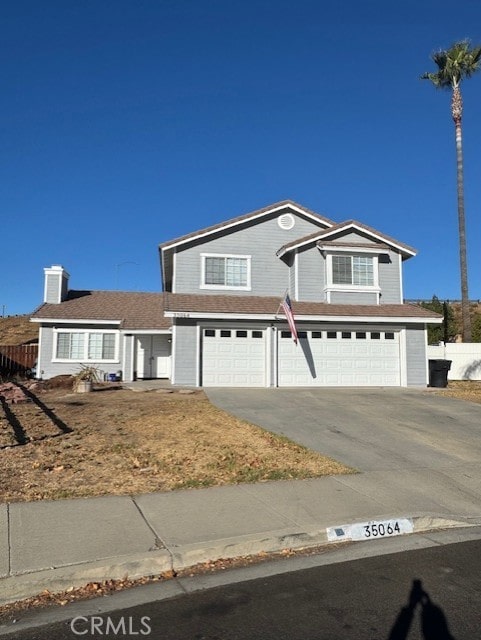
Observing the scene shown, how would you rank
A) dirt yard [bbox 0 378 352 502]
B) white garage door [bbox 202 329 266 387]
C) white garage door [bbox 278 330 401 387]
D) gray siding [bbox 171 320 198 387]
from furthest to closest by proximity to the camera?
1. white garage door [bbox 278 330 401 387]
2. white garage door [bbox 202 329 266 387]
3. gray siding [bbox 171 320 198 387]
4. dirt yard [bbox 0 378 352 502]

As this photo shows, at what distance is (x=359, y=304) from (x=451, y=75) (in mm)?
17036

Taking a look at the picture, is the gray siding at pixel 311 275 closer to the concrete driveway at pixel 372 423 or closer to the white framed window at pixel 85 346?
the concrete driveway at pixel 372 423

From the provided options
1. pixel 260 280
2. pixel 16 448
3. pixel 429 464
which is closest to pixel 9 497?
pixel 16 448

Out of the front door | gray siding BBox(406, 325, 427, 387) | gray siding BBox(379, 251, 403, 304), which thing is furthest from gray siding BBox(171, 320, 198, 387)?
gray siding BBox(379, 251, 403, 304)

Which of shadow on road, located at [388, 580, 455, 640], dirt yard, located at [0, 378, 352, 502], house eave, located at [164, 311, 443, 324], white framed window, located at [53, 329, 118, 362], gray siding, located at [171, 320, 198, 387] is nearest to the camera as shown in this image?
shadow on road, located at [388, 580, 455, 640]

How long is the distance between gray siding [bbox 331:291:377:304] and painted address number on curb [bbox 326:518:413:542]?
614 inches

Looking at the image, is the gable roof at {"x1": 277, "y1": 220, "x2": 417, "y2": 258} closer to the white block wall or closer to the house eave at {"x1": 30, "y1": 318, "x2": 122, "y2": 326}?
the white block wall

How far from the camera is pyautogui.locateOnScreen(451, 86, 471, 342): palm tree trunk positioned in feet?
89.0

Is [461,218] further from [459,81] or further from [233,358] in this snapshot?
[233,358]

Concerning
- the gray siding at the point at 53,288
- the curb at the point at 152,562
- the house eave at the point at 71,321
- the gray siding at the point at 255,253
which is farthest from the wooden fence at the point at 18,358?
the curb at the point at 152,562

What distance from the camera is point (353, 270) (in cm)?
2197

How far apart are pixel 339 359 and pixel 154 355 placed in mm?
9049

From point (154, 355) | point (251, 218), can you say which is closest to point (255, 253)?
point (251, 218)

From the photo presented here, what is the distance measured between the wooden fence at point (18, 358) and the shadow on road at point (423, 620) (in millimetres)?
24874
